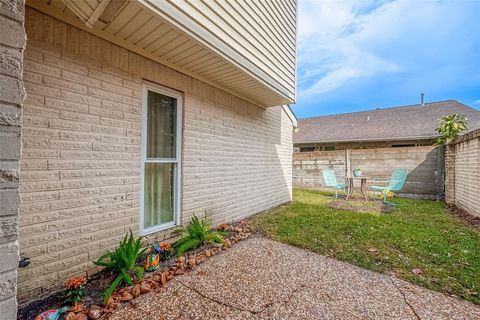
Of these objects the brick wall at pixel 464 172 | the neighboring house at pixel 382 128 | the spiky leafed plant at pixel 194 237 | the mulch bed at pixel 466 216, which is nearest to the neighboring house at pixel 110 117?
the spiky leafed plant at pixel 194 237

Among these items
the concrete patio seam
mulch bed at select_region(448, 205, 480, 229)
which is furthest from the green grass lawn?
the concrete patio seam

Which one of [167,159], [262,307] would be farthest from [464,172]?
[167,159]

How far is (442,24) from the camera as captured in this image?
640cm

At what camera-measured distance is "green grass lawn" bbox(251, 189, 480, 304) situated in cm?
252

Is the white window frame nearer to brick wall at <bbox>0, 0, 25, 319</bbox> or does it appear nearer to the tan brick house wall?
the tan brick house wall

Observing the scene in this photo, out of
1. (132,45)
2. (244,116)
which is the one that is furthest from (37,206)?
(244,116)

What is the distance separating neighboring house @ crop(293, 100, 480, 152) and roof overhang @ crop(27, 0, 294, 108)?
11.2 metres

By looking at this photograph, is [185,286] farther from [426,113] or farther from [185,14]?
[426,113]

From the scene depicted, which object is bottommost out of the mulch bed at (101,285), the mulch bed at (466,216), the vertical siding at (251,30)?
the mulch bed at (101,285)

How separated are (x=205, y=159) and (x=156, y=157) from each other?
3.00 feet

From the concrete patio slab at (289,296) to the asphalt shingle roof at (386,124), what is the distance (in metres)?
11.9

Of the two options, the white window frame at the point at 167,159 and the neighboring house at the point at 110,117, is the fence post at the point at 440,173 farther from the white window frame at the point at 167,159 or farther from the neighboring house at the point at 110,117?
the white window frame at the point at 167,159

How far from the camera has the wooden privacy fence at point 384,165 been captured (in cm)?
726

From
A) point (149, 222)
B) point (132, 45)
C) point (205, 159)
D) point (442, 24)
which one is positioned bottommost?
point (149, 222)
